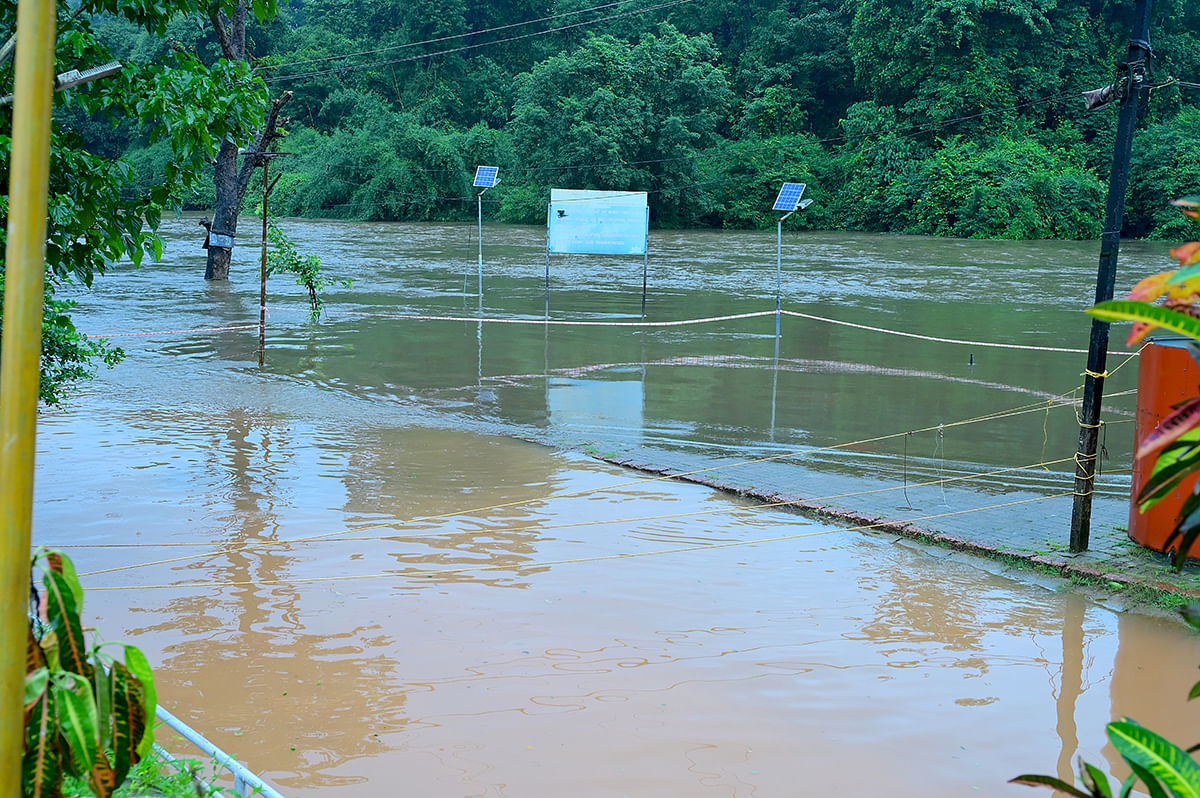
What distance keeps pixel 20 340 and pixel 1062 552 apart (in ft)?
27.2

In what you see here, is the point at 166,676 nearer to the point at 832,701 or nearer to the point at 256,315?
the point at 832,701

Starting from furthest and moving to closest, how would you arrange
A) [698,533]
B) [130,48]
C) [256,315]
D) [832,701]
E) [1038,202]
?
[130,48]
[1038,202]
[256,315]
[698,533]
[832,701]

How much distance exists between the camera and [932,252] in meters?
36.1

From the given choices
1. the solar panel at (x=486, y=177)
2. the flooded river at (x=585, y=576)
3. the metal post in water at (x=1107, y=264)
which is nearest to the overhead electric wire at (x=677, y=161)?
the solar panel at (x=486, y=177)

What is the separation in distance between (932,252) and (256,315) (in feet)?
75.5

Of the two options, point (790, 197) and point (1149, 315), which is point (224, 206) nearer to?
point (790, 197)

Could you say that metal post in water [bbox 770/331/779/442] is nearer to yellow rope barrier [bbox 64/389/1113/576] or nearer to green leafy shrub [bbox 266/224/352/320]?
yellow rope barrier [bbox 64/389/1113/576]

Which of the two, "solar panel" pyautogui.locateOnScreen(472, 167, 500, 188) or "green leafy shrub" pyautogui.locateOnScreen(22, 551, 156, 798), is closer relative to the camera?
"green leafy shrub" pyautogui.locateOnScreen(22, 551, 156, 798)

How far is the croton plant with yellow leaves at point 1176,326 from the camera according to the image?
1.73 metres

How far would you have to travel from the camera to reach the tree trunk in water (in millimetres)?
25938

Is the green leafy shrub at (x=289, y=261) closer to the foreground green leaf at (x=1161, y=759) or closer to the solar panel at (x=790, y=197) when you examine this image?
the solar panel at (x=790, y=197)

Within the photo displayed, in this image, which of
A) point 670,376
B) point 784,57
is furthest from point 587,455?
point 784,57

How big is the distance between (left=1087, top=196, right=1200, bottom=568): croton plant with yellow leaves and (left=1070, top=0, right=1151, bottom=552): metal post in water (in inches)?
264

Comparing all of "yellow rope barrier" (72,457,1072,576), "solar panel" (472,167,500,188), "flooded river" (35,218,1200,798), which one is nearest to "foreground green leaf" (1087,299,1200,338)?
"flooded river" (35,218,1200,798)
